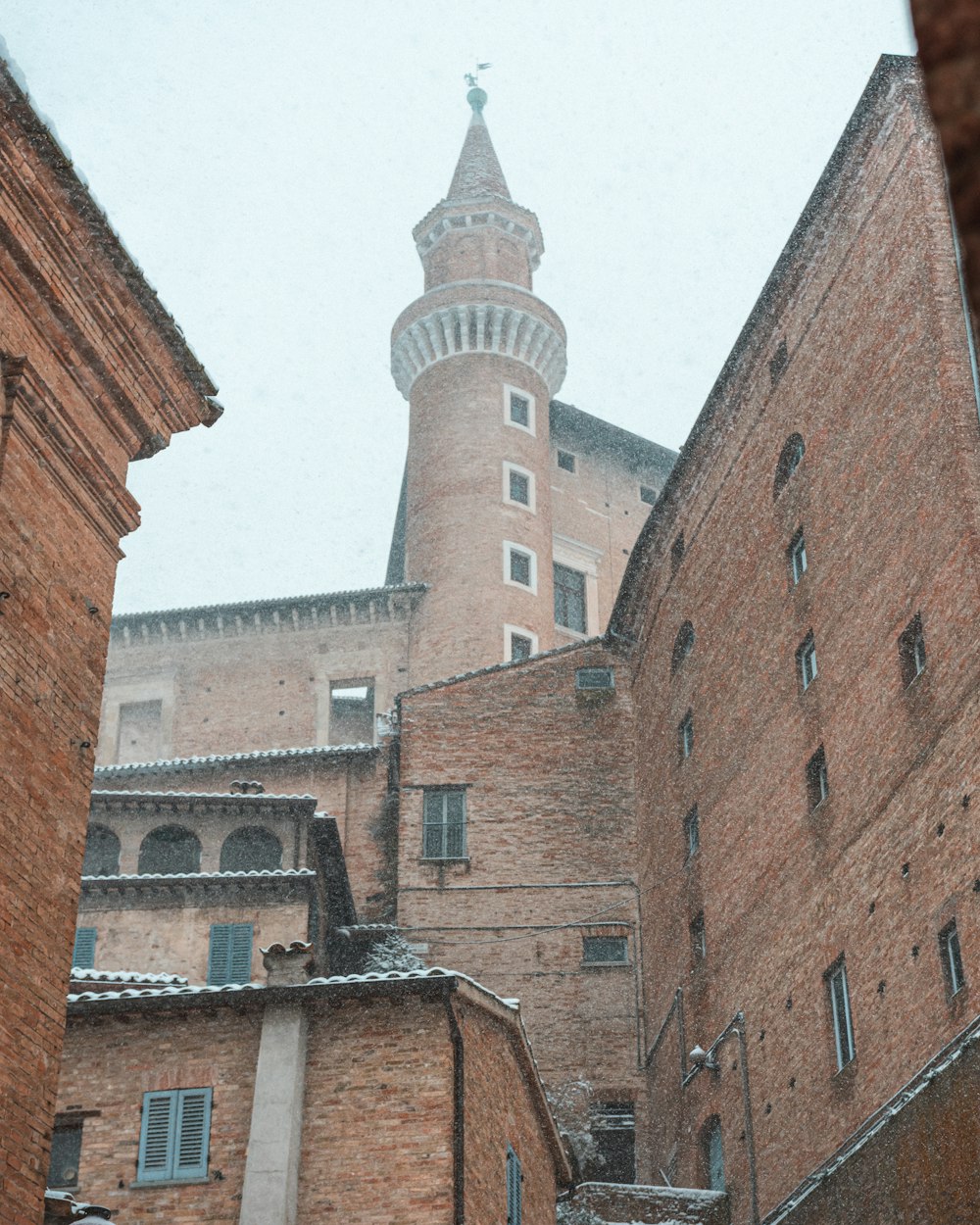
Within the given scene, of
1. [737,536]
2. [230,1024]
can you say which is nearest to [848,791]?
[737,536]

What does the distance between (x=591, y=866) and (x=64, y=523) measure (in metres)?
22.2

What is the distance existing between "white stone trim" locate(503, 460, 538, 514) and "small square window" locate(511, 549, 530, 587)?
1261 millimetres

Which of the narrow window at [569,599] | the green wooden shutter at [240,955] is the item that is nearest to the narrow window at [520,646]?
the narrow window at [569,599]

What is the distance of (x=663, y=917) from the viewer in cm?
2839

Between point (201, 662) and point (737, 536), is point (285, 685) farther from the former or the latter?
point (737, 536)

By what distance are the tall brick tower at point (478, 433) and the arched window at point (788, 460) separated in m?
14.2

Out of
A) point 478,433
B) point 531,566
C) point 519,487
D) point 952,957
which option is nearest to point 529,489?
point 519,487

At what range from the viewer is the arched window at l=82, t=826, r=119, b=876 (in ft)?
87.9

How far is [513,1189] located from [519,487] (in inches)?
1006

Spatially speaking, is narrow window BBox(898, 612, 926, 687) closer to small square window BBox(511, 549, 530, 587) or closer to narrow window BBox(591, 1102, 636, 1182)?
narrow window BBox(591, 1102, 636, 1182)

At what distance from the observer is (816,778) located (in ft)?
72.5

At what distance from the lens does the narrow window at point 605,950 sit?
30016 mm

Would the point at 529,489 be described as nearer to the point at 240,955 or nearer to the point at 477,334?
the point at 477,334

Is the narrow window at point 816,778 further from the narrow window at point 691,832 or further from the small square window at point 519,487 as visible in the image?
the small square window at point 519,487
